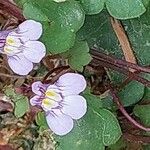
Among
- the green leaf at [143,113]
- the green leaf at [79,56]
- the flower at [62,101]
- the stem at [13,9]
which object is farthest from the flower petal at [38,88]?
the green leaf at [143,113]

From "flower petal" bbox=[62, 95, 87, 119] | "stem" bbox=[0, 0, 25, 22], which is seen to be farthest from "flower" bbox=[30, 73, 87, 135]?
"stem" bbox=[0, 0, 25, 22]

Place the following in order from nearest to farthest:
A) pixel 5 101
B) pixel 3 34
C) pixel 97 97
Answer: pixel 3 34, pixel 97 97, pixel 5 101

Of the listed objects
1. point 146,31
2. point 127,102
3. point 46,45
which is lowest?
point 127,102

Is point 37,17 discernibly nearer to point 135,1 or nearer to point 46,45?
point 46,45

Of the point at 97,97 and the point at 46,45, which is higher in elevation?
the point at 46,45

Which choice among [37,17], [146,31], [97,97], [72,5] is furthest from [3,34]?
[146,31]

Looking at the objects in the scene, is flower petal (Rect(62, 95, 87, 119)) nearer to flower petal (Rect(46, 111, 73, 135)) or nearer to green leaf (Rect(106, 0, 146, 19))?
flower petal (Rect(46, 111, 73, 135))
